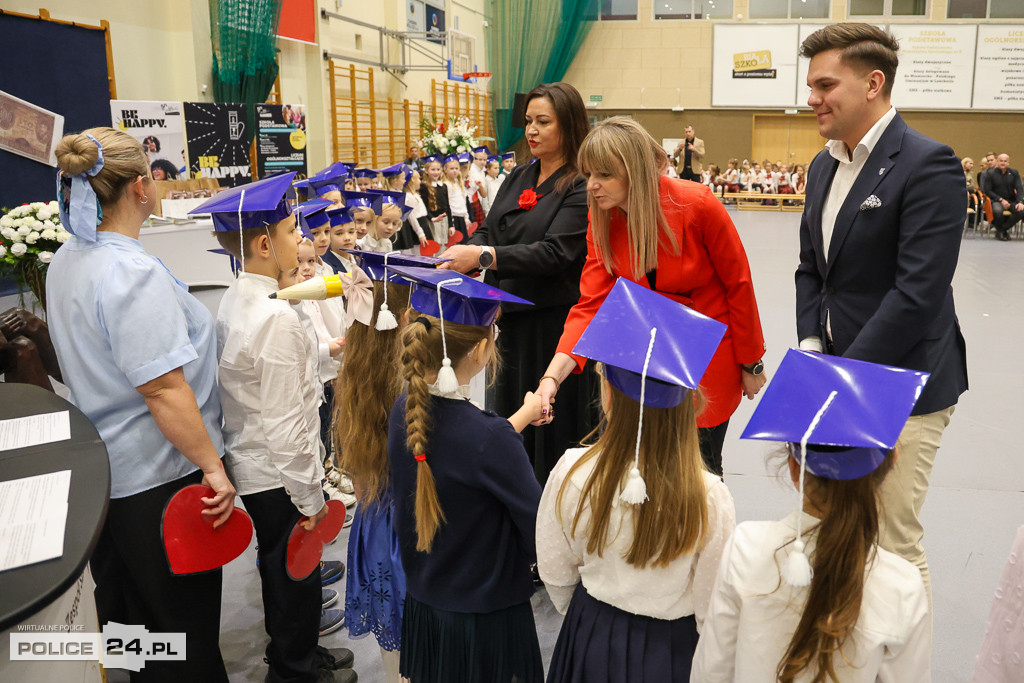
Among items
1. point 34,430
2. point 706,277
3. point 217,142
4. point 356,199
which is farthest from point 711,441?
point 217,142

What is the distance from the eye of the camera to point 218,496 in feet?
6.47

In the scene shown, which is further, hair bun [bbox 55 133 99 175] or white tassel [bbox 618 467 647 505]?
hair bun [bbox 55 133 99 175]

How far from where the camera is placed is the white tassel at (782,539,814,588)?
43.3 inches

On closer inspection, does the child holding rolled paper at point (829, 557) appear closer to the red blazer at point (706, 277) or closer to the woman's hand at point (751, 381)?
the red blazer at point (706, 277)

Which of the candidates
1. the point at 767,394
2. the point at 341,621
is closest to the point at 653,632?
the point at 767,394

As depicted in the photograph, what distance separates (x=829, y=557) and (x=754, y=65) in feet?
64.8

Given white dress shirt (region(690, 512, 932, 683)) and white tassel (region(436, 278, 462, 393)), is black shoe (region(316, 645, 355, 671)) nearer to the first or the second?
white tassel (region(436, 278, 462, 393))

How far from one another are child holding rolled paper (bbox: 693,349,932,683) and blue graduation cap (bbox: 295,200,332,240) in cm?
263

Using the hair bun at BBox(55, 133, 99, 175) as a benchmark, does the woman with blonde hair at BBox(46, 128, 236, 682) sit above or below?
below

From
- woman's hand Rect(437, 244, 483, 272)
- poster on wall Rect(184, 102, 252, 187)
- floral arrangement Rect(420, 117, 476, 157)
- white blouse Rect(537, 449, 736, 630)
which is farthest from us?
floral arrangement Rect(420, 117, 476, 157)

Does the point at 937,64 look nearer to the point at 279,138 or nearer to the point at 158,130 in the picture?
the point at 279,138

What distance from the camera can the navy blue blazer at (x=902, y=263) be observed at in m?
1.88

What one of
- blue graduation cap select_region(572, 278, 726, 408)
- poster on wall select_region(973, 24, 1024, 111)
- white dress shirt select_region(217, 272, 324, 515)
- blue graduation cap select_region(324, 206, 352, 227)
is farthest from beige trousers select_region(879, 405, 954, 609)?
poster on wall select_region(973, 24, 1024, 111)

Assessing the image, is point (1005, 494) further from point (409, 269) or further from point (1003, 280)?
point (1003, 280)
